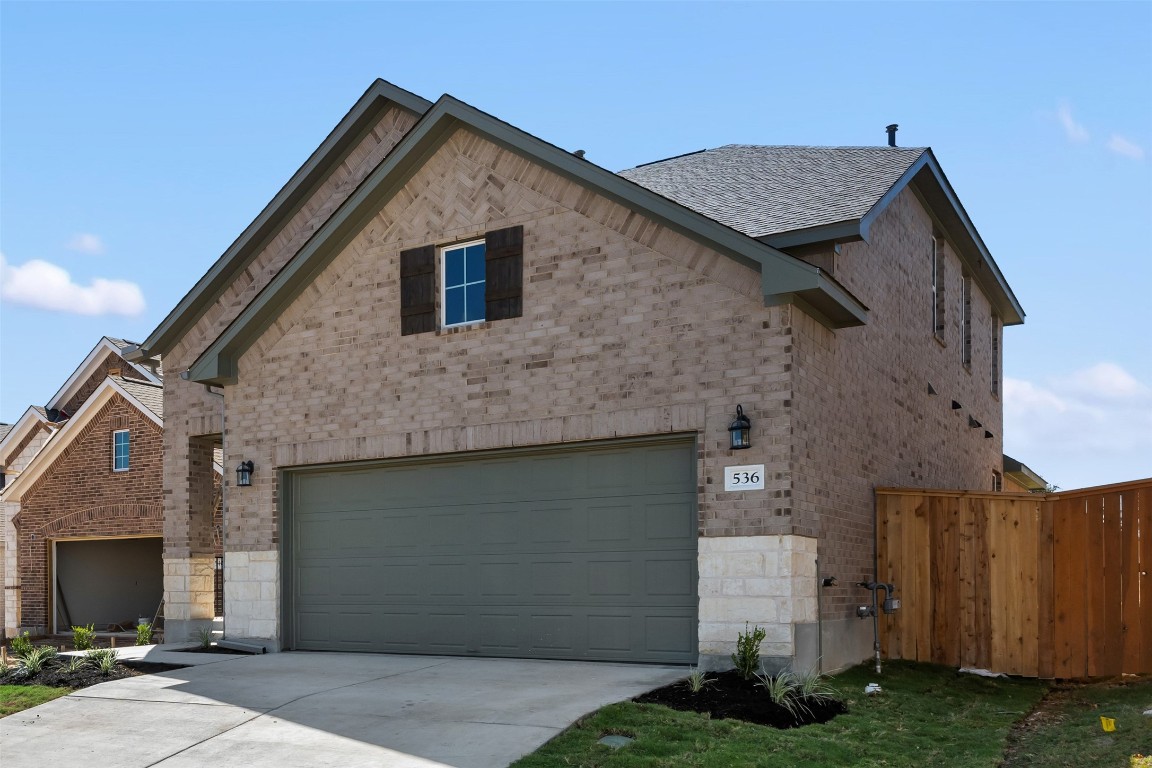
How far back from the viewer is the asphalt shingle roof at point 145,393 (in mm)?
25516

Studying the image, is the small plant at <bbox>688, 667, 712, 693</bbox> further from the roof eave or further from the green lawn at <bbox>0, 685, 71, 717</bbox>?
the roof eave

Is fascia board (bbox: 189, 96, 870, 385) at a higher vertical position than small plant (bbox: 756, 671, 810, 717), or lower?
higher

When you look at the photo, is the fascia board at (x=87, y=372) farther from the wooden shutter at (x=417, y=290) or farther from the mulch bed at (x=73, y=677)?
the mulch bed at (x=73, y=677)

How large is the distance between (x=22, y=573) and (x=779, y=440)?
2195cm

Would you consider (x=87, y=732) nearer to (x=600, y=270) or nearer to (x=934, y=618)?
(x=600, y=270)

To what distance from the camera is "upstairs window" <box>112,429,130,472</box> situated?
2585 cm

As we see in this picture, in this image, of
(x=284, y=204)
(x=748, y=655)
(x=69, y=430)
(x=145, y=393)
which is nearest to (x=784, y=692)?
(x=748, y=655)

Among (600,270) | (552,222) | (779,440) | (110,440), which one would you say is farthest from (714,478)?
(110,440)

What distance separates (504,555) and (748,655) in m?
3.77

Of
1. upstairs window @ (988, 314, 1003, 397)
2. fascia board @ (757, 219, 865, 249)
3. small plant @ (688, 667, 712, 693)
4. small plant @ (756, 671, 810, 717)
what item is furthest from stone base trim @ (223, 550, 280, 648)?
upstairs window @ (988, 314, 1003, 397)

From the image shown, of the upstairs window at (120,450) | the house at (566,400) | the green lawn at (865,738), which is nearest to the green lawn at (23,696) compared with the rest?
the house at (566,400)

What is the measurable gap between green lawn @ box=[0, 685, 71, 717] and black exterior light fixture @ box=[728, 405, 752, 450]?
24.9ft

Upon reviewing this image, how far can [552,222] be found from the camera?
14.2 metres

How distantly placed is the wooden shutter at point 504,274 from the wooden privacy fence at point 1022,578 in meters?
5.41
